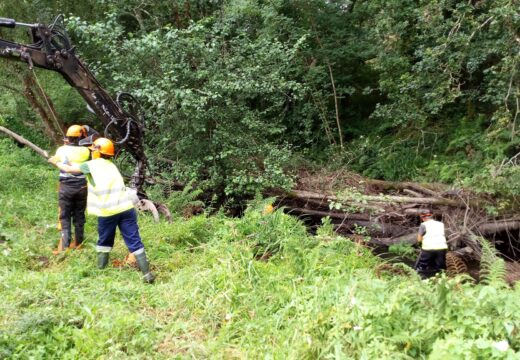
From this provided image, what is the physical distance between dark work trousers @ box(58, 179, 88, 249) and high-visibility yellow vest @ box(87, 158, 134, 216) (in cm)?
112

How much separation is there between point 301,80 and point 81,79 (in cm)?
Answer: 764

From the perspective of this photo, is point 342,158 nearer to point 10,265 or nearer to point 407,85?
point 407,85

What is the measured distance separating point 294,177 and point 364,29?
607 centimetres

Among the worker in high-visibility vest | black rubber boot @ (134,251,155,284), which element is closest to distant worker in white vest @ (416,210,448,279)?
black rubber boot @ (134,251,155,284)

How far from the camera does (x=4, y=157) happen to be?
11.7m

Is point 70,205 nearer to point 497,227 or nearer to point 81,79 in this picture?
A: point 81,79

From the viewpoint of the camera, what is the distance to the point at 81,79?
7.22 m

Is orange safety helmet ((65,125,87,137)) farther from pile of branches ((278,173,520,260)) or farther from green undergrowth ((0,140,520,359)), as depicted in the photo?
pile of branches ((278,173,520,260))

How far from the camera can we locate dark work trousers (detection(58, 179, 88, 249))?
19.8 feet

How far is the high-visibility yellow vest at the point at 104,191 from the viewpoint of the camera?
504cm

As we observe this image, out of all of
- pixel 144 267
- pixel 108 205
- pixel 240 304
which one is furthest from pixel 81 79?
pixel 240 304

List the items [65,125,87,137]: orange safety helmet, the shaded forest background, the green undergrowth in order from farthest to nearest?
1. the shaded forest background
2. [65,125,87,137]: orange safety helmet
3. the green undergrowth

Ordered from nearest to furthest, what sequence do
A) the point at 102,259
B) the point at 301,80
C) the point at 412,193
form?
the point at 102,259 → the point at 412,193 → the point at 301,80

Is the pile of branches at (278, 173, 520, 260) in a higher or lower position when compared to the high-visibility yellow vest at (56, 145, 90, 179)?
lower
